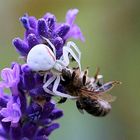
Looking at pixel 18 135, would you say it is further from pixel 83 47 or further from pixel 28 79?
pixel 83 47

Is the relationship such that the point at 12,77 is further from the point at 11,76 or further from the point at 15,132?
the point at 15,132

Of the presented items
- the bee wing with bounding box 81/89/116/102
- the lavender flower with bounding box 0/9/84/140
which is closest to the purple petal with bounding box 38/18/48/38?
the lavender flower with bounding box 0/9/84/140

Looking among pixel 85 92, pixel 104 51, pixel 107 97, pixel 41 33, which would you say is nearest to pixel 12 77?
pixel 41 33

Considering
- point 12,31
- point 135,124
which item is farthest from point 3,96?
point 12,31

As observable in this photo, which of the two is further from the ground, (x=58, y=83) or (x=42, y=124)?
(x=58, y=83)

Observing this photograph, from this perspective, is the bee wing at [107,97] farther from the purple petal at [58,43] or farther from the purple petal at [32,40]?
the purple petal at [32,40]

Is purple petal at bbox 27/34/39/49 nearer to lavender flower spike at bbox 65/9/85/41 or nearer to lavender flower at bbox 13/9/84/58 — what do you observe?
lavender flower at bbox 13/9/84/58
